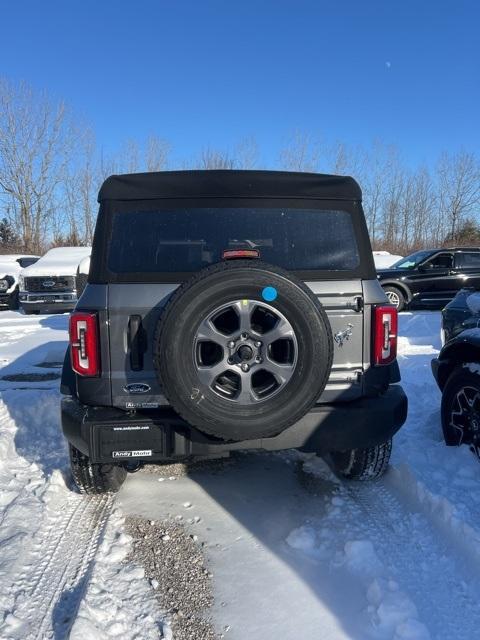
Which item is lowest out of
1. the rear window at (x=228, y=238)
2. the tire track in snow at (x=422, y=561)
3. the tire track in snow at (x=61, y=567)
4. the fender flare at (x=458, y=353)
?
the tire track in snow at (x=61, y=567)

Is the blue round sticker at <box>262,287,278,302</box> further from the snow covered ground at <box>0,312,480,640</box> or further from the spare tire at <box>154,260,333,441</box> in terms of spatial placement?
the snow covered ground at <box>0,312,480,640</box>

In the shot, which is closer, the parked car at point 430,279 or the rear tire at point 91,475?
the rear tire at point 91,475

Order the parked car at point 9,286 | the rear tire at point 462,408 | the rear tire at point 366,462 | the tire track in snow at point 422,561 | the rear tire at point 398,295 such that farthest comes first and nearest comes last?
the parked car at point 9,286 < the rear tire at point 398,295 < the rear tire at point 462,408 < the rear tire at point 366,462 < the tire track in snow at point 422,561

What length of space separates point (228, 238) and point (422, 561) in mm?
2083

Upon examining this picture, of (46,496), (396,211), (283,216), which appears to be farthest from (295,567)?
(396,211)

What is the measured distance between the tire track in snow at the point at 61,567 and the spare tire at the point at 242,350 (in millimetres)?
980

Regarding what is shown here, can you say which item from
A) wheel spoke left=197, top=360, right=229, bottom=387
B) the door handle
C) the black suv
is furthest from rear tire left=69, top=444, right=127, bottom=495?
wheel spoke left=197, top=360, right=229, bottom=387

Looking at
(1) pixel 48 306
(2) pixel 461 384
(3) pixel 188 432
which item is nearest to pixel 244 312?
(3) pixel 188 432

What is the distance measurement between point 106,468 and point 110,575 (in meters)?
0.89

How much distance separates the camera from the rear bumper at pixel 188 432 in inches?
114

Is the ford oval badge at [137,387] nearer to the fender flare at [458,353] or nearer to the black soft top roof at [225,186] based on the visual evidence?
the black soft top roof at [225,186]

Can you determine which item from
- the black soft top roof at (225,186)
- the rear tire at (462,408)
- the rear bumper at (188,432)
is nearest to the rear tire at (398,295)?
the rear tire at (462,408)

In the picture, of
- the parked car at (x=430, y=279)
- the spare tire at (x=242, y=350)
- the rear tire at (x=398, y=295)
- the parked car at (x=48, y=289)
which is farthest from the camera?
the parked car at (x=48, y=289)

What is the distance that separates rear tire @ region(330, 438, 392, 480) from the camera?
11.4 ft
